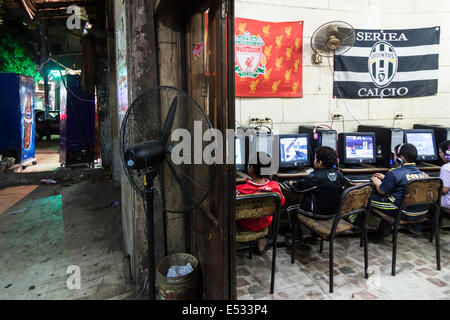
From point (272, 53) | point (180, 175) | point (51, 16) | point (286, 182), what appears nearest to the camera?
point (180, 175)

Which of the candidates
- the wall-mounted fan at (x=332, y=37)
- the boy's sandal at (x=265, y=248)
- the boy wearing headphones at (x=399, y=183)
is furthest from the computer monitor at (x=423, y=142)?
the boy's sandal at (x=265, y=248)

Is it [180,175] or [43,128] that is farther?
[43,128]

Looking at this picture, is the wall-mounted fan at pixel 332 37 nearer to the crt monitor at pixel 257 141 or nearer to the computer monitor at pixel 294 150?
the computer monitor at pixel 294 150

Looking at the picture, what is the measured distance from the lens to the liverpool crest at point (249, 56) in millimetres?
4531

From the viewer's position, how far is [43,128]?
48.7 feet

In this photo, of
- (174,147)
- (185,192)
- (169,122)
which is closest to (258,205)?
(185,192)

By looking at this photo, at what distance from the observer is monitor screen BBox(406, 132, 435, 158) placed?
4742 millimetres

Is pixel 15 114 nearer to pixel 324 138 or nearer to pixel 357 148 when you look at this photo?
pixel 324 138

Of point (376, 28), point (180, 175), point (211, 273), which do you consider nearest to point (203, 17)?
point (180, 175)

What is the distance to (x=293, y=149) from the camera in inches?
172

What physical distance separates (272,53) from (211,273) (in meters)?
3.49

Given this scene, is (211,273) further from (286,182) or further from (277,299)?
(286,182)

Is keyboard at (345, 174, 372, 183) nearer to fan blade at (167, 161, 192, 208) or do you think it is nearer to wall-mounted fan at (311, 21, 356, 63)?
wall-mounted fan at (311, 21, 356, 63)

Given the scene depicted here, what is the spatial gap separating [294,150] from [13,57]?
646 inches
